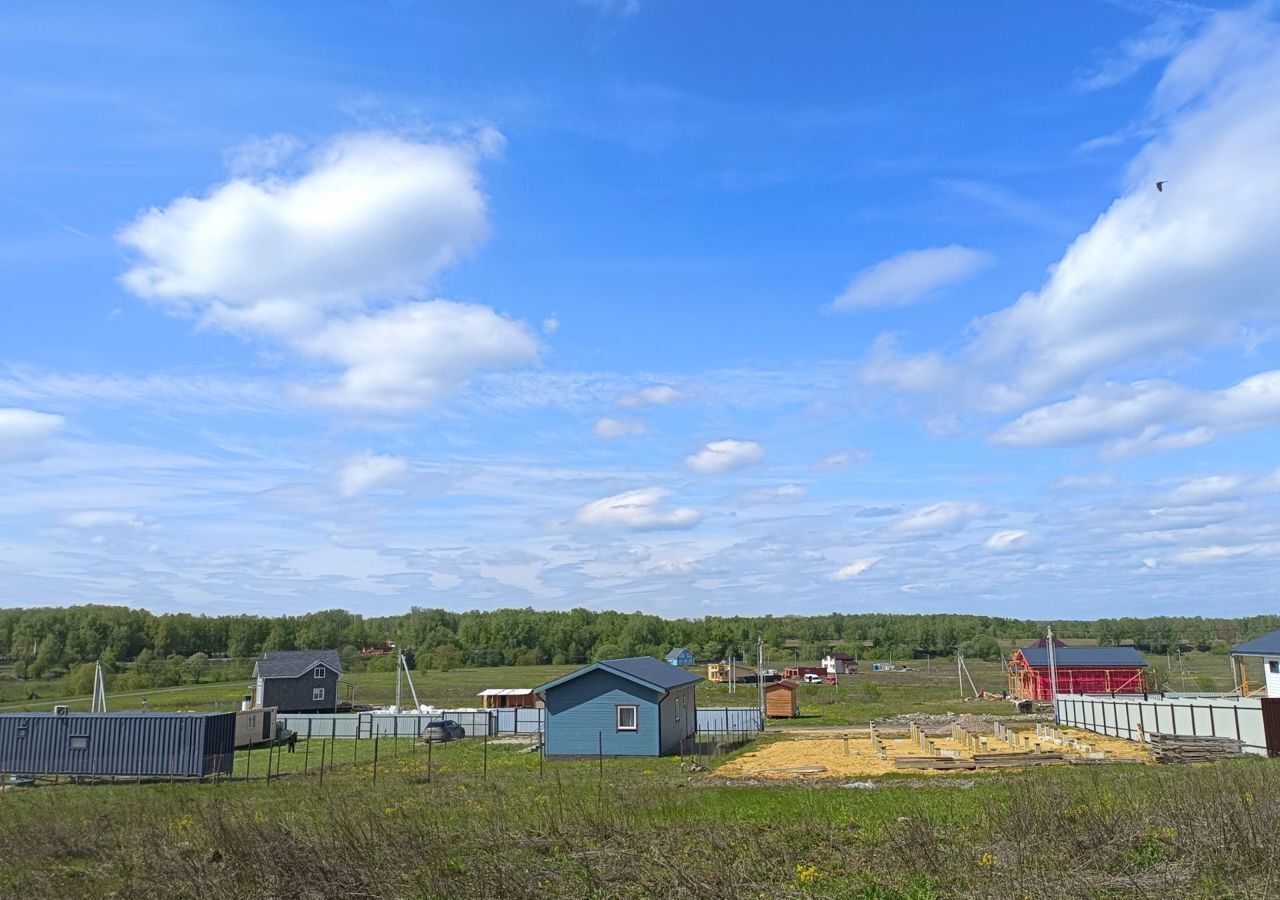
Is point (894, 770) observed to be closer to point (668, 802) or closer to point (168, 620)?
point (668, 802)

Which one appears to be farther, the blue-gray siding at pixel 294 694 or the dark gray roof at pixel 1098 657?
the blue-gray siding at pixel 294 694

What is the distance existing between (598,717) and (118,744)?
55.7 ft

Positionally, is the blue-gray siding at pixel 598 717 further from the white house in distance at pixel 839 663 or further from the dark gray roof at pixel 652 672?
the white house in distance at pixel 839 663

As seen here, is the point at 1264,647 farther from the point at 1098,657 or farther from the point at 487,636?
the point at 487,636

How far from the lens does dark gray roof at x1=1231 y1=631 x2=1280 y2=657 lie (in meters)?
39.6

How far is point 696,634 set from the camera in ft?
540

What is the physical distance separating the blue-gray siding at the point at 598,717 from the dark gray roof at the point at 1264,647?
2562 centimetres

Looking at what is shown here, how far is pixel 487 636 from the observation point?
154 metres

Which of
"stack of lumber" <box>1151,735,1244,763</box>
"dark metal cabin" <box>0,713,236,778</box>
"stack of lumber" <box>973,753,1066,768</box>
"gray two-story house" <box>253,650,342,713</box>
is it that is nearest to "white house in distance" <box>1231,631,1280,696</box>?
"stack of lumber" <box>1151,735,1244,763</box>

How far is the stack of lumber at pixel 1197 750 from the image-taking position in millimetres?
29016

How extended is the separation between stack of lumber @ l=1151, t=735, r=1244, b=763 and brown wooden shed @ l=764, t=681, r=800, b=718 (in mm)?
26985

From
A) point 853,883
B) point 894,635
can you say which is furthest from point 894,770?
point 894,635

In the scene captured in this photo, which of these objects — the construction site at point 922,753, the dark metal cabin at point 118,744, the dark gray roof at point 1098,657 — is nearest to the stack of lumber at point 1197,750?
the construction site at point 922,753

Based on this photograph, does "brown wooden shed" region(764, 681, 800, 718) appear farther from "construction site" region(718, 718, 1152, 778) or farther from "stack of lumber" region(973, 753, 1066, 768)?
"stack of lumber" region(973, 753, 1066, 768)
